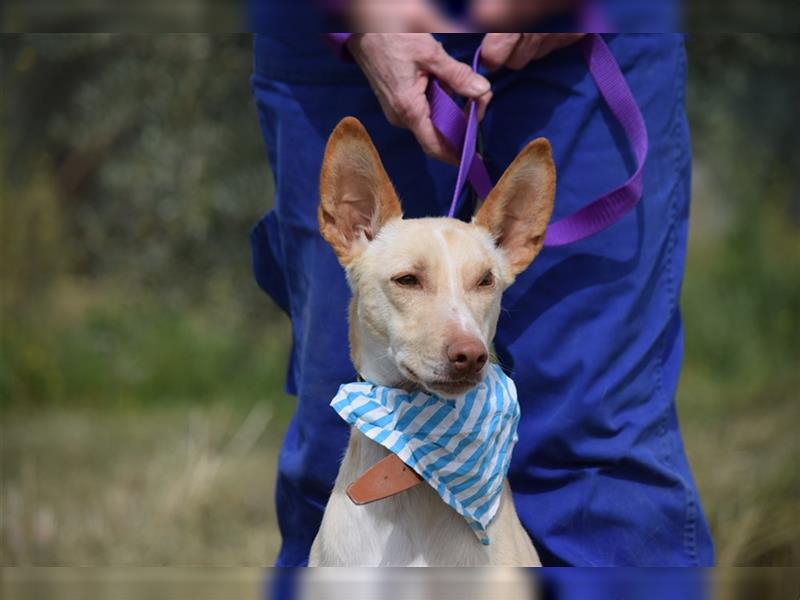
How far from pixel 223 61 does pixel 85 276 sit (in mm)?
1801

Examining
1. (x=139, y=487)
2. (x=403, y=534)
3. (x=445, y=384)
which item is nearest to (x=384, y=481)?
(x=403, y=534)

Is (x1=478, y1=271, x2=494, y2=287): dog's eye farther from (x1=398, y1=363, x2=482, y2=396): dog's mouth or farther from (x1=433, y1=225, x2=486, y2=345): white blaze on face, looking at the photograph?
(x1=398, y1=363, x2=482, y2=396): dog's mouth

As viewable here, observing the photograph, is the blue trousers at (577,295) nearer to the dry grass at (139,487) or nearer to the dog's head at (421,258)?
the dog's head at (421,258)

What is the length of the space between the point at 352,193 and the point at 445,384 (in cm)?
45

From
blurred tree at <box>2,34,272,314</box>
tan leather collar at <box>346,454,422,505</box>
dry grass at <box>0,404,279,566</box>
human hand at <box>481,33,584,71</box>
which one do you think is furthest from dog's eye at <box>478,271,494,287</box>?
blurred tree at <box>2,34,272,314</box>

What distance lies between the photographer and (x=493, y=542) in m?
2.12

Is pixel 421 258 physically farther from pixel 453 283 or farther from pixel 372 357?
pixel 372 357

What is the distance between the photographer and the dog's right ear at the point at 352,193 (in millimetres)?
→ 1989

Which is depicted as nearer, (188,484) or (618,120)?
(618,120)

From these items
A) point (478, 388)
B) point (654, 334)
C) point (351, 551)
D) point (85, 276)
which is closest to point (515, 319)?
point (654, 334)

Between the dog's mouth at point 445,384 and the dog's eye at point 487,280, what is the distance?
232mm

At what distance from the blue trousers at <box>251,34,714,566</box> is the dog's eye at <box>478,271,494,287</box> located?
381 mm

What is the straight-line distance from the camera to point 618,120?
95.5 inches

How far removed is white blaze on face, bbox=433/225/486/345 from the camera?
199cm
